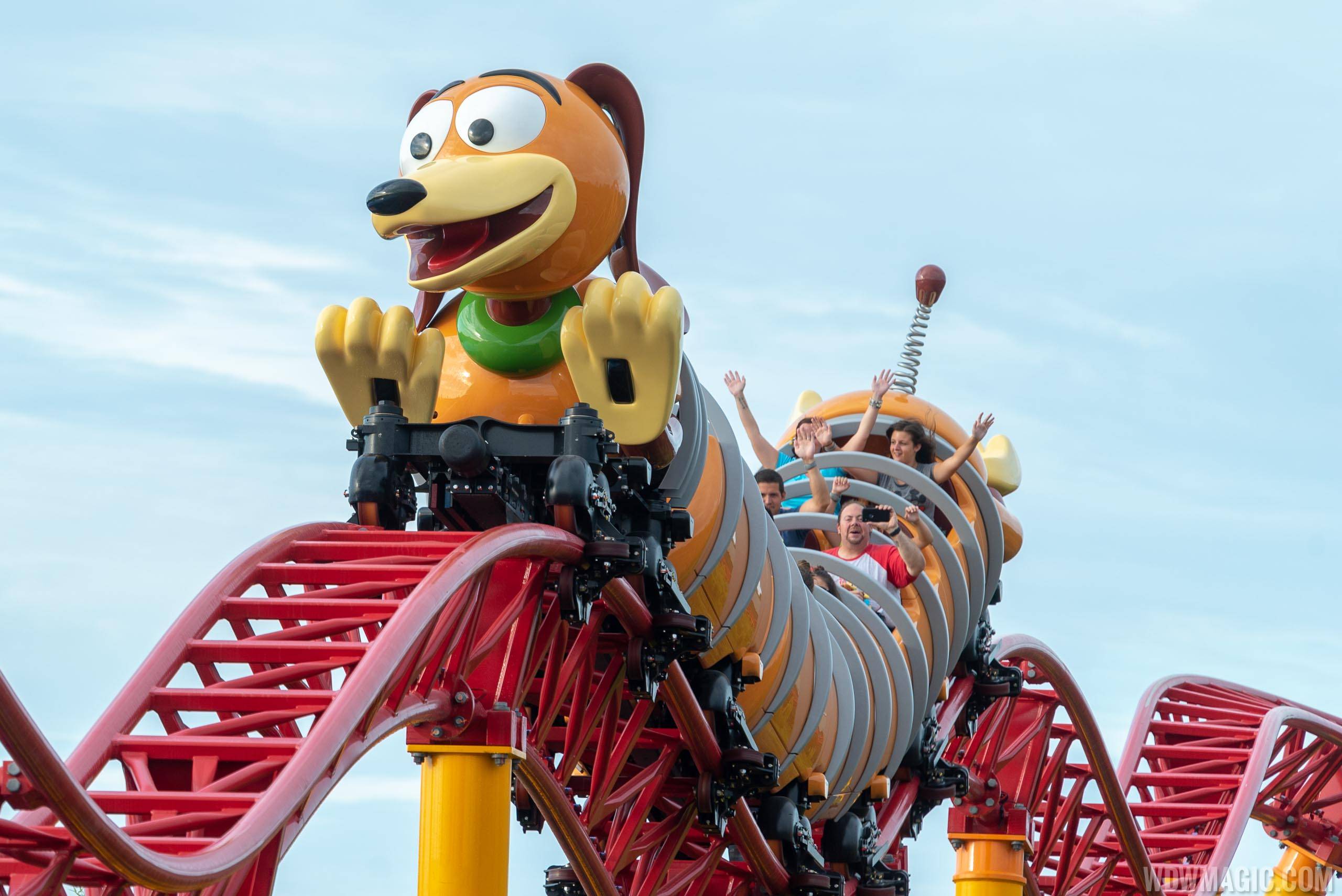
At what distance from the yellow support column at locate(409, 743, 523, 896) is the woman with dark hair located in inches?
207

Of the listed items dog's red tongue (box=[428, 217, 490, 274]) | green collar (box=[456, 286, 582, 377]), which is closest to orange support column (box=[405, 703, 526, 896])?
green collar (box=[456, 286, 582, 377])

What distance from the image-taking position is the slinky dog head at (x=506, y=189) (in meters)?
8.43

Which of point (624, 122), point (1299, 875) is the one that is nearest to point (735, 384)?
point (624, 122)

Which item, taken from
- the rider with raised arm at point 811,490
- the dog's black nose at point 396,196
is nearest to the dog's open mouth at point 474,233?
the dog's black nose at point 396,196

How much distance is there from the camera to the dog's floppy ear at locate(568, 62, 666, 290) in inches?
365

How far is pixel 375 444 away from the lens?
27.9ft

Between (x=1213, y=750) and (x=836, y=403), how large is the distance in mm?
6637

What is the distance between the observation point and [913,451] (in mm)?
13414

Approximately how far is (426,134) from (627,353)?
52.9 inches

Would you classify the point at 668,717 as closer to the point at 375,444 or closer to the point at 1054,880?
the point at 375,444

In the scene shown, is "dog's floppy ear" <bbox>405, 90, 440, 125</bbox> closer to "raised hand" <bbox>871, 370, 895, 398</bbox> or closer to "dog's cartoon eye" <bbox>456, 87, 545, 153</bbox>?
"dog's cartoon eye" <bbox>456, 87, 545, 153</bbox>

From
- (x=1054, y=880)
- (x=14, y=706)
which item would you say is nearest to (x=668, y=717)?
(x=14, y=706)

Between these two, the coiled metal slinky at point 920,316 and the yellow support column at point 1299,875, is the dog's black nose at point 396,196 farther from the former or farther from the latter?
the yellow support column at point 1299,875

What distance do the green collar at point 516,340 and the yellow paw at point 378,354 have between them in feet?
0.58
